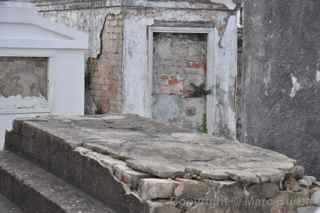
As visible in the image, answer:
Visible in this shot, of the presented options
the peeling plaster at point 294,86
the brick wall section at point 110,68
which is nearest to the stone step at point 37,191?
the peeling plaster at point 294,86

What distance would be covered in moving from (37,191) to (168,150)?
80 cm

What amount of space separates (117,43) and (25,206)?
4.74 meters

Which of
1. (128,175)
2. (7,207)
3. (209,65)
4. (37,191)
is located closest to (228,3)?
(209,65)

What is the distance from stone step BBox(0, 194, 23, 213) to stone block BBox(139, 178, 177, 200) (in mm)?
1580

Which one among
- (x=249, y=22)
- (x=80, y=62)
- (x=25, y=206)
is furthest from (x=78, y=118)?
(x=80, y=62)

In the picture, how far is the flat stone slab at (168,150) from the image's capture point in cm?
267

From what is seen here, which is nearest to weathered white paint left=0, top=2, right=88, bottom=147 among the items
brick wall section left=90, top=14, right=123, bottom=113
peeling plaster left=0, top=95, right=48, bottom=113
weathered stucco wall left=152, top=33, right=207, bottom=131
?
peeling plaster left=0, top=95, right=48, bottom=113

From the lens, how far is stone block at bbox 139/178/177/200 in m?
2.52

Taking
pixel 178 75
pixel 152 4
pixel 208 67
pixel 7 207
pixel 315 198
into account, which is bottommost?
pixel 7 207

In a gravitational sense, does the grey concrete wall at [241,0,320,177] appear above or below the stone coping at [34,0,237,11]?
below

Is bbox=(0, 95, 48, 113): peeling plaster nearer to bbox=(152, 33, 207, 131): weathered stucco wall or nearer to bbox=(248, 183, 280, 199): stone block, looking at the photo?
bbox=(152, 33, 207, 131): weathered stucco wall

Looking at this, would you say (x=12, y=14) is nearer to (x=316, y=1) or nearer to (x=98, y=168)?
(x=98, y=168)

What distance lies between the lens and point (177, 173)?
2.61 m

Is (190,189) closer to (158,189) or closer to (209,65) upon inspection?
(158,189)
